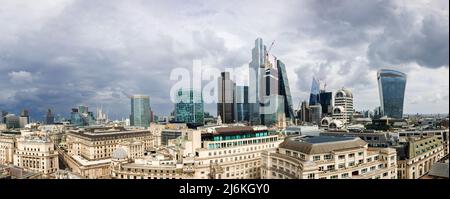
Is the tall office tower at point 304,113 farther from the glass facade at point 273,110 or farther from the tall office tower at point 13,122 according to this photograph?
the tall office tower at point 13,122

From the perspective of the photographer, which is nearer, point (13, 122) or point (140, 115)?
point (13, 122)

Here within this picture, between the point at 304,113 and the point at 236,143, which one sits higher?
the point at 304,113

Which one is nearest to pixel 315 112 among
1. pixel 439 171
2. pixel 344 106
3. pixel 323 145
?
pixel 344 106

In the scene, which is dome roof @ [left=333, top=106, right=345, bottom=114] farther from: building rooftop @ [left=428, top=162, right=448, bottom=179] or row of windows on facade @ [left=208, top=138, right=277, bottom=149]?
building rooftop @ [left=428, top=162, right=448, bottom=179]

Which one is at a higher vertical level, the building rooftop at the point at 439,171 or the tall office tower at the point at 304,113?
the tall office tower at the point at 304,113

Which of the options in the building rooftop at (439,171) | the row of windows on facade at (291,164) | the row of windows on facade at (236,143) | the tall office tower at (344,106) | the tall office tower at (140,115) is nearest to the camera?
the building rooftop at (439,171)

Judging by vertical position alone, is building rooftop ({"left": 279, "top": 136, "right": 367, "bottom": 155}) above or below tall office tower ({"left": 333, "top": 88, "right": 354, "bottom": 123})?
below

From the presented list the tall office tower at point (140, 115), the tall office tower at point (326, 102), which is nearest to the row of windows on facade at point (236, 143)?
the tall office tower at point (140, 115)

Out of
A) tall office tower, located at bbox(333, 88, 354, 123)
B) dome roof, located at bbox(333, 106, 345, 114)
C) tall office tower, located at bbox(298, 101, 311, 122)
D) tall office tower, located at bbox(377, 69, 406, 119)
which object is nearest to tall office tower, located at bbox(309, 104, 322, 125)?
tall office tower, located at bbox(298, 101, 311, 122)

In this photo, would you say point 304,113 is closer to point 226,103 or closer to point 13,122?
point 226,103

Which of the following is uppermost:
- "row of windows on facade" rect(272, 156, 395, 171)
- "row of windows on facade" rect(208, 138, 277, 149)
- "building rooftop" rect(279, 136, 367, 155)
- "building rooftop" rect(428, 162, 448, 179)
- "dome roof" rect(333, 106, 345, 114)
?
"dome roof" rect(333, 106, 345, 114)

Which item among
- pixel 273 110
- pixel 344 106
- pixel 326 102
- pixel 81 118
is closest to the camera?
pixel 273 110
